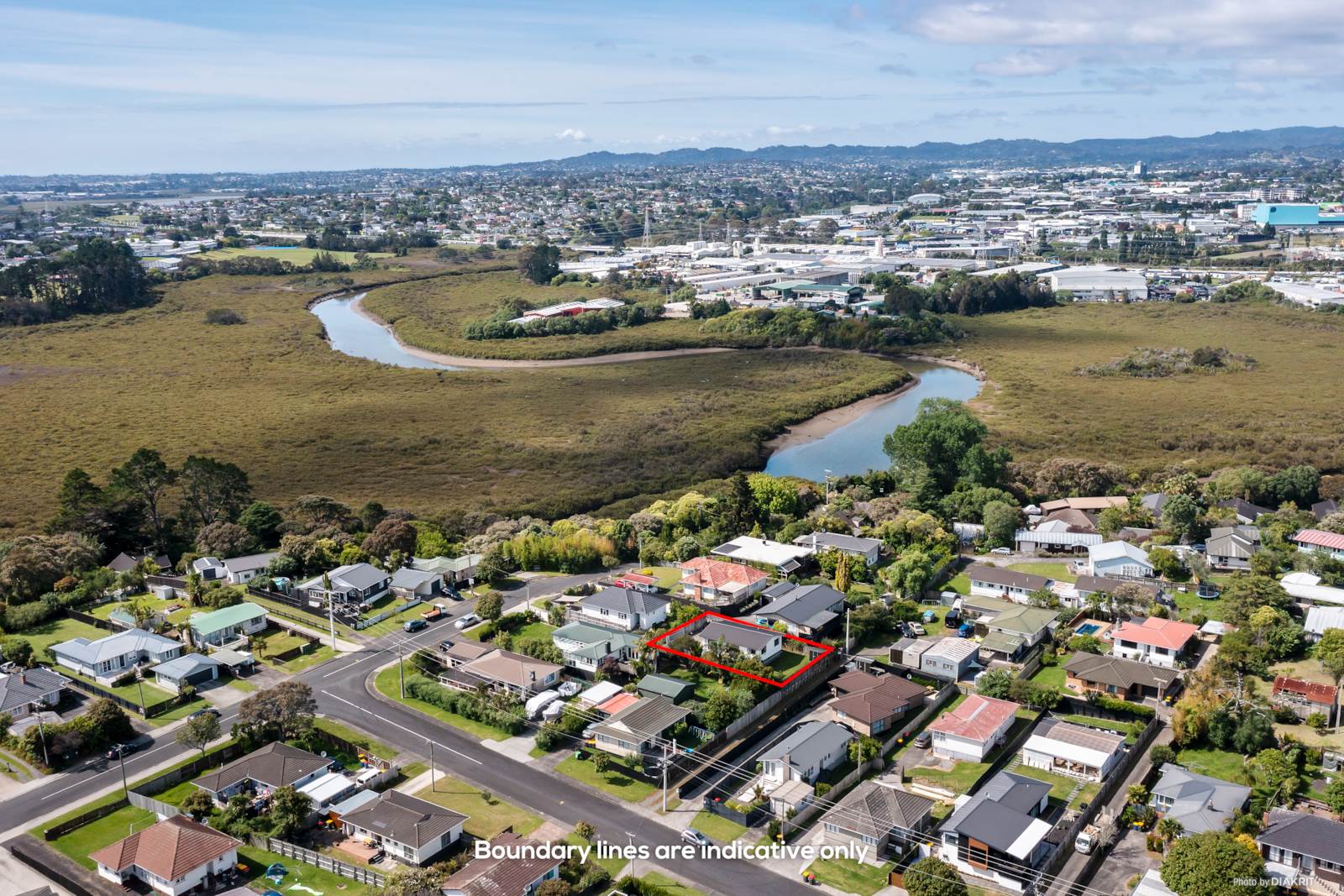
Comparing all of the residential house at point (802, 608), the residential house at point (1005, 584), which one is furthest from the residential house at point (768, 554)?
the residential house at point (1005, 584)

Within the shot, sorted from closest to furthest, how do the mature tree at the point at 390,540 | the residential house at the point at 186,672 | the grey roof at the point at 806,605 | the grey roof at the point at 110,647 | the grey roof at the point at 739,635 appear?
the residential house at the point at 186,672 → the grey roof at the point at 110,647 → the grey roof at the point at 739,635 → the grey roof at the point at 806,605 → the mature tree at the point at 390,540

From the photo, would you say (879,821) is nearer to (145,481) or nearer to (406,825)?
(406,825)

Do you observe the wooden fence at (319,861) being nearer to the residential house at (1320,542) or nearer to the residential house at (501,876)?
the residential house at (501,876)

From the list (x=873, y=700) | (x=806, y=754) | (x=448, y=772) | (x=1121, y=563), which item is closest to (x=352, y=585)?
(x=448, y=772)

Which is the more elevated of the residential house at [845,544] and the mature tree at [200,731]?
the residential house at [845,544]

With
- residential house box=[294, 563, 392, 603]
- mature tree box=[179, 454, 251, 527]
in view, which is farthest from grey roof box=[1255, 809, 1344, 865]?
mature tree box=[179, 454, 251, 527]

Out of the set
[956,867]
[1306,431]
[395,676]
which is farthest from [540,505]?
[1306,431]
